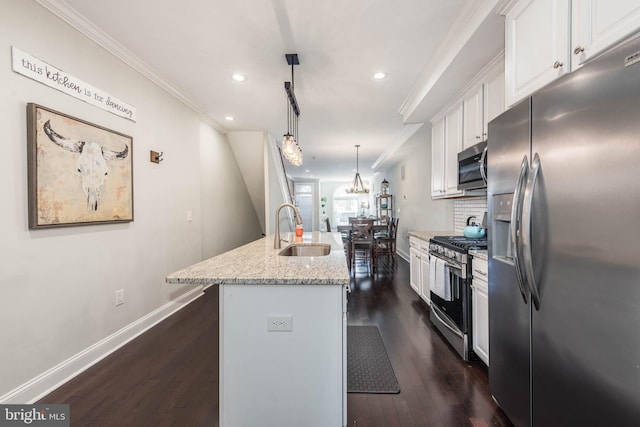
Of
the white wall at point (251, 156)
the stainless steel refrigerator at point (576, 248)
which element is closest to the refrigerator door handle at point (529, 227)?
the stainless steel refrigerator at point (576, 248)

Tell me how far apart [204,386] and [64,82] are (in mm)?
2350

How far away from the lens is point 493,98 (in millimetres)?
2268

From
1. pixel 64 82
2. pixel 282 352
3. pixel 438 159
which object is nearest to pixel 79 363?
pixel 282 352

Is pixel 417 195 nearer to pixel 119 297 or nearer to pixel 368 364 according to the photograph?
pixel 368 364

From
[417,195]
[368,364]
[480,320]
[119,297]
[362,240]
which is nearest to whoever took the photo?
[480,320]

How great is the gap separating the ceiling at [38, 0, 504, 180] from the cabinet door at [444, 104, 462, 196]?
0.38 m

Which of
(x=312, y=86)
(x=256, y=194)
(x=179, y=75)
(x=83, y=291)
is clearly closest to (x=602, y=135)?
(x=312, y=86)

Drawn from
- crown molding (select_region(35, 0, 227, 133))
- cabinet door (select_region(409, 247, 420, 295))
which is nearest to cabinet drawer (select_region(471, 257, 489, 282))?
cabinet door (select_region(409, 247, 420, 295))

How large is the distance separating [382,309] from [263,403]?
7.07 ft

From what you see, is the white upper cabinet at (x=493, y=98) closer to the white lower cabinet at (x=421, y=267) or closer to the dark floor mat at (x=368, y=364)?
the white lower cabinet at (x=421, y=267)

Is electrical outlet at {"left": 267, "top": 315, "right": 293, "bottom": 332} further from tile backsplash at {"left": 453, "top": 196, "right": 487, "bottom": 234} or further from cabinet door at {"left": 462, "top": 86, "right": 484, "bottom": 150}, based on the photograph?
tile backsplash at {"left": 453, "top": 196, "right": 487, "bottom": 234}

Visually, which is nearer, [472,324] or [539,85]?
[539,85]

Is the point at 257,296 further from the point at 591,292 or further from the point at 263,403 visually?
the point at 591,292

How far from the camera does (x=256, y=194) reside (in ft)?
19.2
